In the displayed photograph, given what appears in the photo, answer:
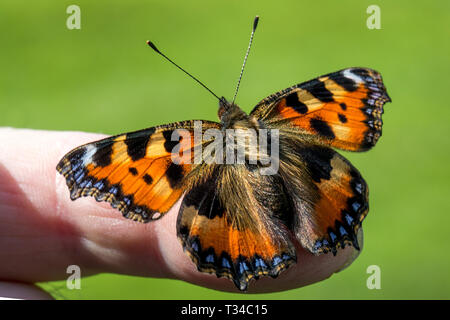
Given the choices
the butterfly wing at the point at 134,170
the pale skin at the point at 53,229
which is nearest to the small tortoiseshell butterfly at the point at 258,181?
the butterfly wing at the point at 134,170

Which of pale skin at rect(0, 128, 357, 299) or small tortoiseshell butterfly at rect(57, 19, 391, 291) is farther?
pale skin at rect(0, 128, 357, 299)

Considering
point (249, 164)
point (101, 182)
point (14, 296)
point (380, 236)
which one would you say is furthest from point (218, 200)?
point (380, 236)

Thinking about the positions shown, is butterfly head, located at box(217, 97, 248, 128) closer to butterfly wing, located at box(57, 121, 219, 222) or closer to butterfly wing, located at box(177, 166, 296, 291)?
butterfly wing, located at box(57, 121, 219, 222)

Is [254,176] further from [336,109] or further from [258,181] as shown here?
[336,109]

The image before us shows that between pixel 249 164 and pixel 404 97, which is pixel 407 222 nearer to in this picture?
pixel 404 97

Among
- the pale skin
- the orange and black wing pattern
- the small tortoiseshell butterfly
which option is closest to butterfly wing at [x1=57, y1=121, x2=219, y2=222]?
the small tortoiseshell butterfly

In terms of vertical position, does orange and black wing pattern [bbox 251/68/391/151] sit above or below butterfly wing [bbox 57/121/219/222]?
above

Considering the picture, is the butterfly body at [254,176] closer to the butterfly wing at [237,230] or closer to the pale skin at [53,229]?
the butterfly wing at [237,230]
